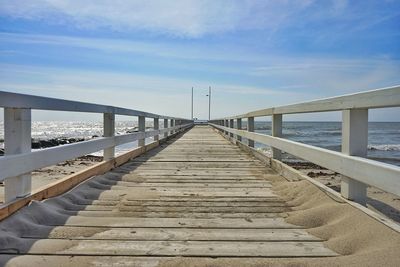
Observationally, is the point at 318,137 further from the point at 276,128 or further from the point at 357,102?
the point at 357,102

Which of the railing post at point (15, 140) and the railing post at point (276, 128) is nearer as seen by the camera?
the railing post at point (15, 140)

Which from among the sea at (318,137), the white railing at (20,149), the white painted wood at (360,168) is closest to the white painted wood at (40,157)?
the white railing at (20,149)

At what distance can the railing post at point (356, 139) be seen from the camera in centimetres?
289

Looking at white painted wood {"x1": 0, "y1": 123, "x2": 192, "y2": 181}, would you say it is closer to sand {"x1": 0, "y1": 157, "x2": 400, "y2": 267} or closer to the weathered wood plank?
sand {"x1": 0, "y1": 157, "x2": 400, "y2": 267}

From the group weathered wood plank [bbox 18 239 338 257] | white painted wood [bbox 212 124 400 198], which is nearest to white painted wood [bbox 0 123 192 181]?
weathered wood plank [bbox 18 239 338 257]

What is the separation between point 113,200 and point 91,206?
0.94ft

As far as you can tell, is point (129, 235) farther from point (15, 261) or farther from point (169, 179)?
point (169, 179)

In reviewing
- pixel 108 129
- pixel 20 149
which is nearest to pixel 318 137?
pixel 108 129

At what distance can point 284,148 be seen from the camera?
496 cm

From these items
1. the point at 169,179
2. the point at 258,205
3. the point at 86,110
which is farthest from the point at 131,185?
the point at 258,205

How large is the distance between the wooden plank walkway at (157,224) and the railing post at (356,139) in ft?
1.87

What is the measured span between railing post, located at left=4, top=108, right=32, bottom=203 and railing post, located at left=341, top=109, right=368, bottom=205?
100 inches

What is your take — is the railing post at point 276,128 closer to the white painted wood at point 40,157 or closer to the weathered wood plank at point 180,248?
the white painted wood at point 40,157

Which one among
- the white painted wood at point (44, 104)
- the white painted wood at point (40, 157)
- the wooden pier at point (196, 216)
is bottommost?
the wooden pier at point (196, 216)
